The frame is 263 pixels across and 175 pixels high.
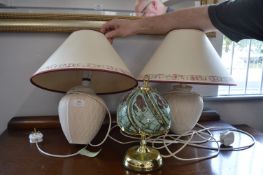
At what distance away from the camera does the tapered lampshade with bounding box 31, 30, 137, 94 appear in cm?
54

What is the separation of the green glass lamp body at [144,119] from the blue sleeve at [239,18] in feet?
1.09

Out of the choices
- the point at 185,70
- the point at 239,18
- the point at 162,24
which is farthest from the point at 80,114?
the point at 239,18

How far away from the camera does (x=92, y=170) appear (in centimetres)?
55

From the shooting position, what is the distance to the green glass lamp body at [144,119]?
54 centimetres

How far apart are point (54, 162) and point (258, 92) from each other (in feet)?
3.27

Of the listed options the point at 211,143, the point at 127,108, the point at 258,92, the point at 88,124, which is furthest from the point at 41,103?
the point at 258,92

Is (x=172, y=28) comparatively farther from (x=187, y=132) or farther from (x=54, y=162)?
(x=54, y=162)

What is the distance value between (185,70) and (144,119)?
18 centimetres

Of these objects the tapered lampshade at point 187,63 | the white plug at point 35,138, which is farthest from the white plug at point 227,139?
the white plug at point 35,138

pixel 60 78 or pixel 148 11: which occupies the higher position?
pixel 148 11

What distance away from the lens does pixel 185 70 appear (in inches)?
24.5

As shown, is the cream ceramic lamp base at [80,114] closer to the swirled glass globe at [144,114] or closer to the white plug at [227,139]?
the swirled glass globe at [144,114]

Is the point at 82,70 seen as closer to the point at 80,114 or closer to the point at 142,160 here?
the point at 80,114

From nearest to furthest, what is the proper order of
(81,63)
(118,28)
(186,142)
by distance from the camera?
(81,63), (186,142), (118,28)
